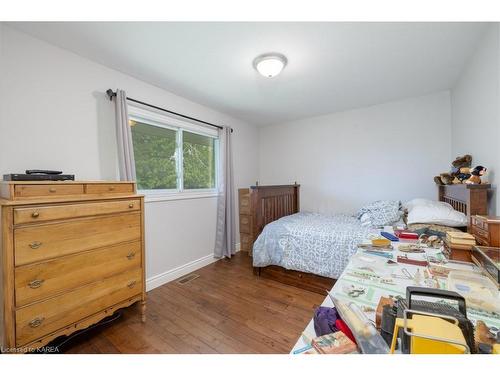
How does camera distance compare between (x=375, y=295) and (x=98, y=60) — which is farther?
(x=98, y=60)

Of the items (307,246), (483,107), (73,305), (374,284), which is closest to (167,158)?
(73,305)

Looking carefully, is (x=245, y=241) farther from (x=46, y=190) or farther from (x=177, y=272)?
(x=46, y=190)

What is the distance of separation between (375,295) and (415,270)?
1.35 ft

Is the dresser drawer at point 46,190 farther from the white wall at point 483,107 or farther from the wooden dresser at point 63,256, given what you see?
the white wall at point 483,107

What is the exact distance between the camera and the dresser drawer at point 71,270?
3.76 ft

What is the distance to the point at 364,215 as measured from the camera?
2.56 meters

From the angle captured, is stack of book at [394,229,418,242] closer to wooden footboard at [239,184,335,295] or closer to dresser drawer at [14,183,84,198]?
wooden footboard at [239,184,335,295]

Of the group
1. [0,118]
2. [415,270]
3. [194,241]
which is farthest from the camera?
[194,241]

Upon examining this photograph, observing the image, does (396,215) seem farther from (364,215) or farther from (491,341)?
(491,341)

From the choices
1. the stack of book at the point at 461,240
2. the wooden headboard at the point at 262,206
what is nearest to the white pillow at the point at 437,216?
the stack of book at the point at 461,240

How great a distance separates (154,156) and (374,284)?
242 cm

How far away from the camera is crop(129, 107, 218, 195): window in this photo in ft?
7.57

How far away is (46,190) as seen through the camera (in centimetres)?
128
